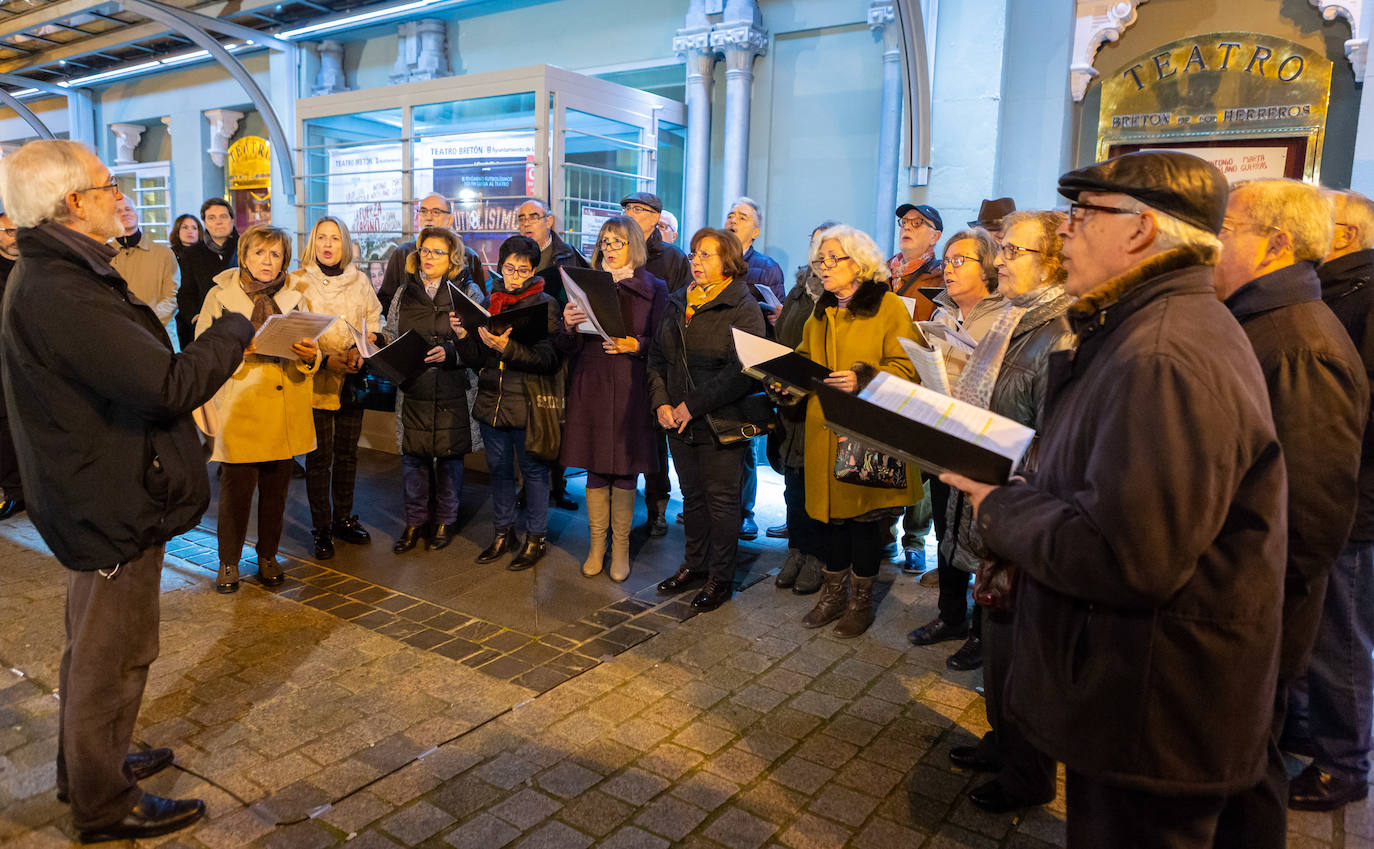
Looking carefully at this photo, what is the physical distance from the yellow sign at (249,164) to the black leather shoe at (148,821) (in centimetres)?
1247

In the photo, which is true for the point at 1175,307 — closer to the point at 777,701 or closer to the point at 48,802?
the point at 777,701

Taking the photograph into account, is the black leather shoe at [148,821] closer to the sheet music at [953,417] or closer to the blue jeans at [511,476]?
the sheet music at [953,417]

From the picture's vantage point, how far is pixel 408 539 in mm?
5613

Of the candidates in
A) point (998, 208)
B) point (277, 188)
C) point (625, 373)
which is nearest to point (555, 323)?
point (625, 373)

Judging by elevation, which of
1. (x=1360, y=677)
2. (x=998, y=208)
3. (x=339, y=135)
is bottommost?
(x=1360, y=677)

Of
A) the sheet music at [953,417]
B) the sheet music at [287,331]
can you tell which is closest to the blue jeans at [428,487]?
the sheet music at [287,331]

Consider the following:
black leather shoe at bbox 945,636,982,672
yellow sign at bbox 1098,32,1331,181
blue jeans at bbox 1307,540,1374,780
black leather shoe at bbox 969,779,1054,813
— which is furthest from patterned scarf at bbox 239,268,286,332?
yellow sign at bbox 1098,32,1331,181

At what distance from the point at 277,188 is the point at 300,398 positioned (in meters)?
9.49

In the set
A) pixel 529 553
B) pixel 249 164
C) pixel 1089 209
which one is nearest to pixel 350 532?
pixel 529 553

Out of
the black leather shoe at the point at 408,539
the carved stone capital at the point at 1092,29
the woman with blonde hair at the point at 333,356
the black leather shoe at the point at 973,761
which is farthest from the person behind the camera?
the carved stone capital at the point at 1092,29

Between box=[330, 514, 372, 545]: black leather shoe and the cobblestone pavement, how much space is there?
1.09 metres

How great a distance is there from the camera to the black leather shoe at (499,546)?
545cm

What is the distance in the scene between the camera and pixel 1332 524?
2.51m

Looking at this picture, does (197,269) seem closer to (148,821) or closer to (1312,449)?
(148,821)
